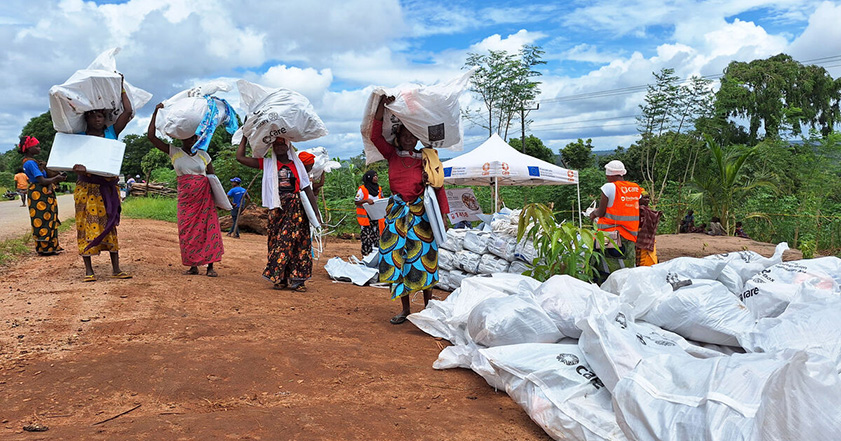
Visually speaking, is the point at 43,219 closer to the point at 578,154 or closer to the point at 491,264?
the point at 491,264

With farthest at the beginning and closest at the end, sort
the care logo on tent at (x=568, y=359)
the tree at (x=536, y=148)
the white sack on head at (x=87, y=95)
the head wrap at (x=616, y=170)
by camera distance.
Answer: the tree at (x=536, y=148) → the head wrap at (x=616, y=170) → the white sack on head at (x=87, y=95) → the care logo on tent at (x=568, y=359)

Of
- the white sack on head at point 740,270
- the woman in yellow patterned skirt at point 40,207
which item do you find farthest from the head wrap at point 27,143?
the white sack on head at point 740,270

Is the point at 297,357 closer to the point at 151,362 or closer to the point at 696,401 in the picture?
the point at 151,362

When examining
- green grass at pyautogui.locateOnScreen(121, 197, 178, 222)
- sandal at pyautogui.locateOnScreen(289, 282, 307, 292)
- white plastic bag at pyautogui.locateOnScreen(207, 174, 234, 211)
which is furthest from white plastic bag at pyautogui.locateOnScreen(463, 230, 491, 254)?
green grass at pyautogui.locateOnScreen(121, 197, 178, 222)

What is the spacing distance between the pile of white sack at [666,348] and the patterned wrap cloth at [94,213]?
2697mm

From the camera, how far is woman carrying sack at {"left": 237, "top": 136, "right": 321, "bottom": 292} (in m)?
4.89

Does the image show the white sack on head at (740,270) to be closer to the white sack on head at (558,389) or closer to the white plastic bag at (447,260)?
the white sack on head at (558,389)

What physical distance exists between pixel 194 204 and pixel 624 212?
3.88 meters

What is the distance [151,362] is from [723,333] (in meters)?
2.76

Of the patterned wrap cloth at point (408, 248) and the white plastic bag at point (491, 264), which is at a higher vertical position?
the patterned wrap cloth at point (408, 248)

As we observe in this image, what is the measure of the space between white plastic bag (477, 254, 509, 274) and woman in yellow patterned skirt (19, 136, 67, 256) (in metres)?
4.78

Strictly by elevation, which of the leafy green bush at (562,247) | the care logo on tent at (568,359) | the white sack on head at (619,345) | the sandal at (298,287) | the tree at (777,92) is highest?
the tree at (777,92)

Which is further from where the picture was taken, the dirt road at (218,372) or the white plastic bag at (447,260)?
the white plastic bag at (447,260)

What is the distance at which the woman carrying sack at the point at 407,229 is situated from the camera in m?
4.10
